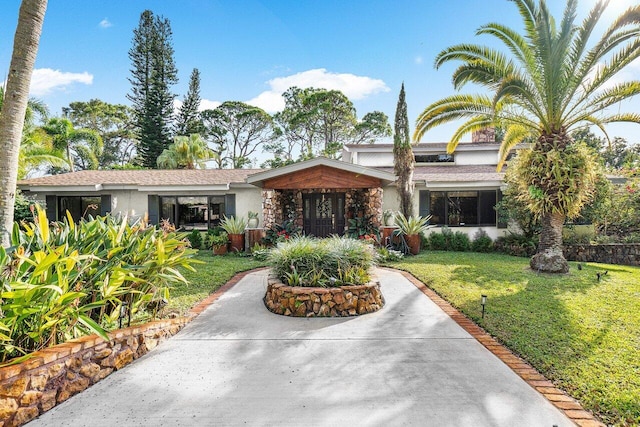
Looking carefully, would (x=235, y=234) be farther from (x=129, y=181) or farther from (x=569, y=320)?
(x=569, y=320)

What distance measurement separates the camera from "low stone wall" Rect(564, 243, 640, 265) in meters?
10.8

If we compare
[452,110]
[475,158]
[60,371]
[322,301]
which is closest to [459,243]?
[452,110]

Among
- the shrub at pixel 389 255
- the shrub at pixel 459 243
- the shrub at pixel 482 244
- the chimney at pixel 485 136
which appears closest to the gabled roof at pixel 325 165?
the shrub at pixel 389 255

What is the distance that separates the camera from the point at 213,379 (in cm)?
338

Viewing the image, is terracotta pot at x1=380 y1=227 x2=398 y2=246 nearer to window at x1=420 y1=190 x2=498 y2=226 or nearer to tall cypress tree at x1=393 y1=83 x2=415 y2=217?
tall cypress tree at x1=393 y1=83 x2=415 y2=217

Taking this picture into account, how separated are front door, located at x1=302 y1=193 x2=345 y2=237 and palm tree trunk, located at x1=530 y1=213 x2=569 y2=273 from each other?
6945mm

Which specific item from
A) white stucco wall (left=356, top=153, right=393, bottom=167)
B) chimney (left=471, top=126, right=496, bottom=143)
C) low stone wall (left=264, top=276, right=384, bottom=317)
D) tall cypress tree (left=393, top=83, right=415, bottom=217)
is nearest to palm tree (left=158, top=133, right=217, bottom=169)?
white stucco wall (left=356, top=153, right=393, bottom=167)

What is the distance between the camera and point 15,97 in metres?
3.81

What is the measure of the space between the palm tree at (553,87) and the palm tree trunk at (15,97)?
8.41 meters

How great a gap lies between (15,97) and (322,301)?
16.6 ft

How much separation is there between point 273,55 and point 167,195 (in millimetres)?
12273

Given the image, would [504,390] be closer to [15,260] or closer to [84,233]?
[15,260]

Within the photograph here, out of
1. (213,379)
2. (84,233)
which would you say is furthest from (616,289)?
(84,233)

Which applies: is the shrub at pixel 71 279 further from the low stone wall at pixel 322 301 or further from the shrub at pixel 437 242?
the shrub at pixel 437 242
